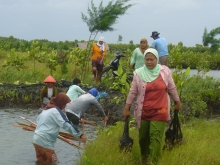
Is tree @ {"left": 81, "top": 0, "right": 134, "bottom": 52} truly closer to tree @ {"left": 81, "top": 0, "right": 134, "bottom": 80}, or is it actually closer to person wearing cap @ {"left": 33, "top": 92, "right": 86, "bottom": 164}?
tree @ {"left": 81, "top": 0, "right": 134, "bottom": 80}

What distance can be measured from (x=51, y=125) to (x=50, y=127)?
37mm

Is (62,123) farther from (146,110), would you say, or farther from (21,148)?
(21,148)

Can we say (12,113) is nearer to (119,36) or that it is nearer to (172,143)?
(172,143)

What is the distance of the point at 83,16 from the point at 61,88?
3137 millimetres

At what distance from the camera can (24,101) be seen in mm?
13672

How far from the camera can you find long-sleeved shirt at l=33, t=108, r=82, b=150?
725cm

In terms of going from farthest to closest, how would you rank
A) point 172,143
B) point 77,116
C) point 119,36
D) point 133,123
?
point 119,36 → point 77,116 → point 133,123 → point 172,143

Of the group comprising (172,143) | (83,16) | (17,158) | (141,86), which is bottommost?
(17,158)

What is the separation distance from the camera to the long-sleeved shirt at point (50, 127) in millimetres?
7246

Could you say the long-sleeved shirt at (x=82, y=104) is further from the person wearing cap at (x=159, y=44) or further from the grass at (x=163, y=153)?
the person wearing cap at (x=159, y=44)

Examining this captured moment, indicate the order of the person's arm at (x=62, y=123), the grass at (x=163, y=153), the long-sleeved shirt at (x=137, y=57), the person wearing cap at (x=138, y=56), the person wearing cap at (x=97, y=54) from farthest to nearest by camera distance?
1. the person wearing cap at (x=97, y=54)
2. the long-sleeved shirt at (x=137, y=57)
3. the person wearing cap at (x=138, y=56)
4. the person's arm at (x=62, y=123)
5. the grass at (x=163, y=153)

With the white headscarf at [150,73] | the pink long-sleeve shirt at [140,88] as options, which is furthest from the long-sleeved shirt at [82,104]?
the white headscarf at [150,73]

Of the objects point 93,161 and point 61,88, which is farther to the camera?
point 61,88

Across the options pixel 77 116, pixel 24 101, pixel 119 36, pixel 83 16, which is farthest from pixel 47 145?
pixel 119 36
